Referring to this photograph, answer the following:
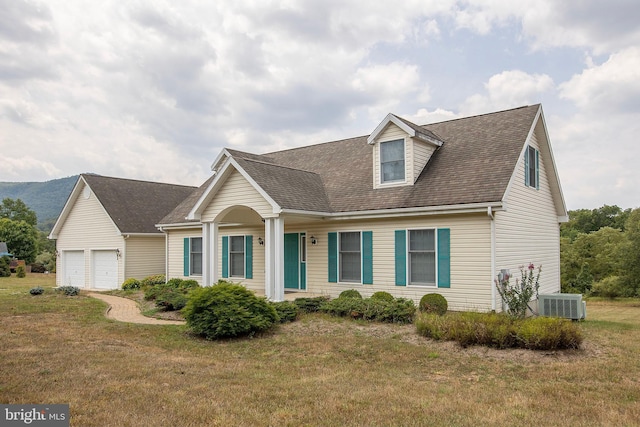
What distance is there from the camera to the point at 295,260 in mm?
17141

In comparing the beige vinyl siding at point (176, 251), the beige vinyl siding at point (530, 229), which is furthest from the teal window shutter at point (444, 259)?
the beige vinyl siding at point (176, 251)

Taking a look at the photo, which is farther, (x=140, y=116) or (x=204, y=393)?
(x=140, y=116)

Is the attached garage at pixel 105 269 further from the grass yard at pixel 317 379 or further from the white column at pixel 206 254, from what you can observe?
the grass yard at pixel 317 379

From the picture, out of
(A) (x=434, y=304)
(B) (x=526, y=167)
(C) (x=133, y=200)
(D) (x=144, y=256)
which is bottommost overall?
(A) (x=434, y=304)

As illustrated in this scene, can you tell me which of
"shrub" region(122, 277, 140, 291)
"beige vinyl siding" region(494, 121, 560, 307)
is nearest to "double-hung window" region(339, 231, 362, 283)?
"beige vinyl siding" region(494, 121, 560, 307)

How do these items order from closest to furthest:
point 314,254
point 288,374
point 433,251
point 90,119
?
point 288,374
point 433,251
point 314,254
point 90,119

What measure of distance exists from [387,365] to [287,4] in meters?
10.1

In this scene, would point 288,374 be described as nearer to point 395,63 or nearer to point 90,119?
point 395,63

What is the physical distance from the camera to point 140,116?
66.2 ft

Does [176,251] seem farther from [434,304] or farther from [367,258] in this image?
[434,304]

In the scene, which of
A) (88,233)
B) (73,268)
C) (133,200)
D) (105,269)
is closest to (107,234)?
(88,233)

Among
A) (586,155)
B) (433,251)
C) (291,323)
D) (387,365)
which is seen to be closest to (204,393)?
(387,365)

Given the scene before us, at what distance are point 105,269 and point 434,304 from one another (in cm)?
1868

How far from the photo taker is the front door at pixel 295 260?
17.0m
